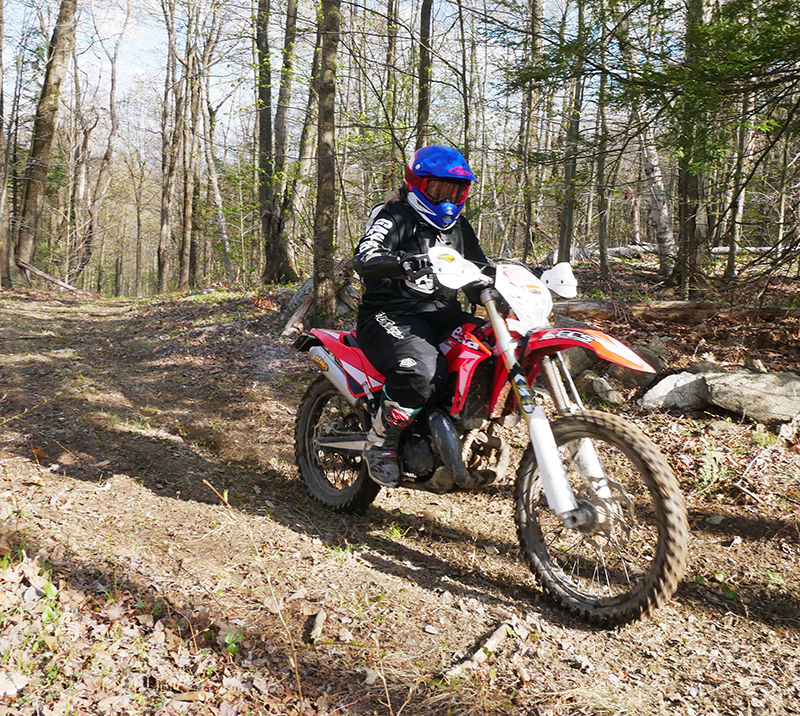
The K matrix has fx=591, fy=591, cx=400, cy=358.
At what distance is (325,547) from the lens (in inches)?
148

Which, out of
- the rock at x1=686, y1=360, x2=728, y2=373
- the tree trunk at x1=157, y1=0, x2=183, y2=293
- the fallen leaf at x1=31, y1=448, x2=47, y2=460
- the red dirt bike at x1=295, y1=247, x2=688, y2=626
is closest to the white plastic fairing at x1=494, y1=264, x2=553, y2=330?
the red dirt bike at x1=295, y1=247, x2=688, y2=626

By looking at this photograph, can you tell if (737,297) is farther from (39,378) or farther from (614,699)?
(39,378)

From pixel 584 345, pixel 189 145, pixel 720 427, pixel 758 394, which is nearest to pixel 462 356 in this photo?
pixel 584 345

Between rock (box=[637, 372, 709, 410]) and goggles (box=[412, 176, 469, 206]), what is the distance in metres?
2.93

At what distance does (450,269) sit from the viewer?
10.1ft

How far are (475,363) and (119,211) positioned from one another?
45.6m

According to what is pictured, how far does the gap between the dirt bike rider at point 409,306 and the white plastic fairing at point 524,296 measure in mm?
447

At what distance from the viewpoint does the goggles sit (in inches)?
149

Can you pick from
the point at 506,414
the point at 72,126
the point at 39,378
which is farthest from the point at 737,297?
the point at 72,126

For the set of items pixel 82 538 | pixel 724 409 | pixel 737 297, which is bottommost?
pixel 82 538

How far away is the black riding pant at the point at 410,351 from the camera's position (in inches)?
140

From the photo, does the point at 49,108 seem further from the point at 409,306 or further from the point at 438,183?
the point at 409,306

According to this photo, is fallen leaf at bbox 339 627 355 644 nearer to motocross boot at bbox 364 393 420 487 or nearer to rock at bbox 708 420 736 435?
motocross boot at bbox 364 393 420 487

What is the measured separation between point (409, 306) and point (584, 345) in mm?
1283
